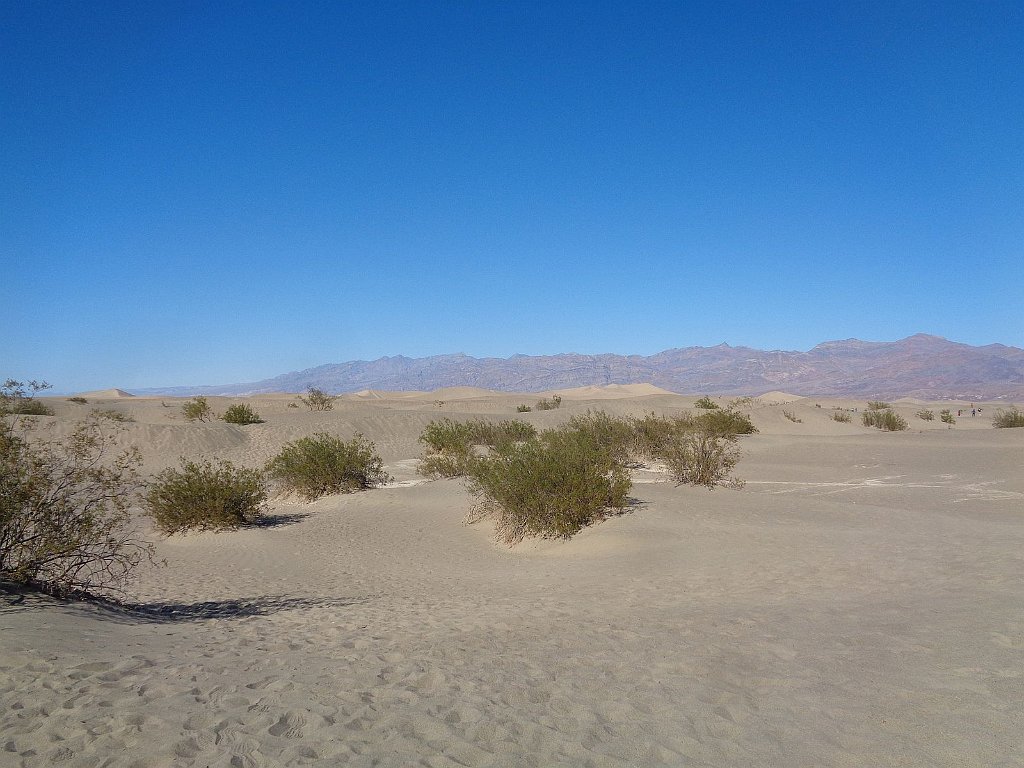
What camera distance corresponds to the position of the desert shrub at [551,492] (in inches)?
483

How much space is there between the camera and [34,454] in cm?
732

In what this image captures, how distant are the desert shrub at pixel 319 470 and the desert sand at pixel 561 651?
5239 millimetres

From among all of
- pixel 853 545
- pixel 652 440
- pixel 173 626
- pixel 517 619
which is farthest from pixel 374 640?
pixel 652 440

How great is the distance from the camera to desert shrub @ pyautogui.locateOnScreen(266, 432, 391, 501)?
18.3 meters

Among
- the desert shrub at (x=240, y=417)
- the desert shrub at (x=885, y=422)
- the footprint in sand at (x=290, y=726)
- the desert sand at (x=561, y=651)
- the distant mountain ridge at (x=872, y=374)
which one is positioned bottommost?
the desert sand at (x=561, y=651)

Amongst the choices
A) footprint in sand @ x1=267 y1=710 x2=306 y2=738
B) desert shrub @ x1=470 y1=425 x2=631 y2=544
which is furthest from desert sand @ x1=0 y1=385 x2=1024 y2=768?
desert shrub @ x1=470 y1=425 x2=631 y2=544

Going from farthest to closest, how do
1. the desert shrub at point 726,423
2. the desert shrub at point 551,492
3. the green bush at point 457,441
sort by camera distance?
the desert shrub at point 726,423 < the green bush at point 457,441 < the desert shrub at point 551,492

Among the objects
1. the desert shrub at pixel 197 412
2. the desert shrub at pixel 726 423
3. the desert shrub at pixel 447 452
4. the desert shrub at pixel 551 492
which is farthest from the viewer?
the desert shrub at pixel 197 412

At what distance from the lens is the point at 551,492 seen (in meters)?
12.6

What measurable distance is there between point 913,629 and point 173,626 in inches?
281

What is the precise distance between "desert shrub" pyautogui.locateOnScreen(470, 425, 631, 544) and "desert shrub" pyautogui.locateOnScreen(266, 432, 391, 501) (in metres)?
6.52

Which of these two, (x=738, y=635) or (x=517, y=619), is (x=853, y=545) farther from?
(x=517, y=619)

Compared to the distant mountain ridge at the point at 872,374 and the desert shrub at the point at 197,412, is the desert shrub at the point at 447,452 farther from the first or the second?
the distant mountain ridge at the point at 872,374

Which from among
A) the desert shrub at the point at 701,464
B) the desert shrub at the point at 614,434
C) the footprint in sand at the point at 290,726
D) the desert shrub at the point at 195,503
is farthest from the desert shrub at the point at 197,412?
the footprint in sand at the point at 290,726
